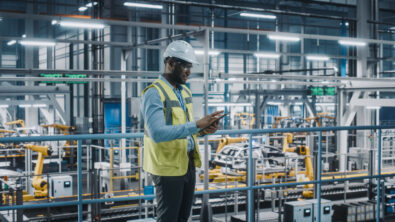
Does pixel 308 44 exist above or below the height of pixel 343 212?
above

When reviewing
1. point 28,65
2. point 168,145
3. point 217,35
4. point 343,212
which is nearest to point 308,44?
point 217,35

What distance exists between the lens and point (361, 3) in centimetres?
1523

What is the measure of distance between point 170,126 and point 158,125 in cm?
7

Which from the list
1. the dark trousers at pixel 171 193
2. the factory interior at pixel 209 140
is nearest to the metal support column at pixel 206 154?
the factory interior at pixel 209 140

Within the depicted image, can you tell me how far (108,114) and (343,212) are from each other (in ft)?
49.5

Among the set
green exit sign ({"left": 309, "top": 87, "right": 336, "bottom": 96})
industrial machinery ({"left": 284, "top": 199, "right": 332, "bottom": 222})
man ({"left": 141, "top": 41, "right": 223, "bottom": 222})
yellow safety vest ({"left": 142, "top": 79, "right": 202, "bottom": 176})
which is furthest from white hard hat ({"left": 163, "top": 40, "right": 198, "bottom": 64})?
green exit sign ({"left": 309, "top": 87, "right": 336, "bottom": 96})

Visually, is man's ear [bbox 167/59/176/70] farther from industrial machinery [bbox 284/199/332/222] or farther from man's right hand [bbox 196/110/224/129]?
industrial machinery [bbox 284/199/332/222]

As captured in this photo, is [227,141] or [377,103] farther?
[227,141]

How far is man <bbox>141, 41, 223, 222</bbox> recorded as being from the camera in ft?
8.01

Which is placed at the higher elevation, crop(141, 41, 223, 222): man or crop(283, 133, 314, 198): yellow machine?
crop(141, 41, 223, 222): man

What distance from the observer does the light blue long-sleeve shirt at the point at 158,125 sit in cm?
239

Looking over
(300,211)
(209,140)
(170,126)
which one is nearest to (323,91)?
(209,140)

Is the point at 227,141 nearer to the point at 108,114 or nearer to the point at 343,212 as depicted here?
the point at 343,212

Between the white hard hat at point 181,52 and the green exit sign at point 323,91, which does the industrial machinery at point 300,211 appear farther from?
the green exit sign at point 323,91
